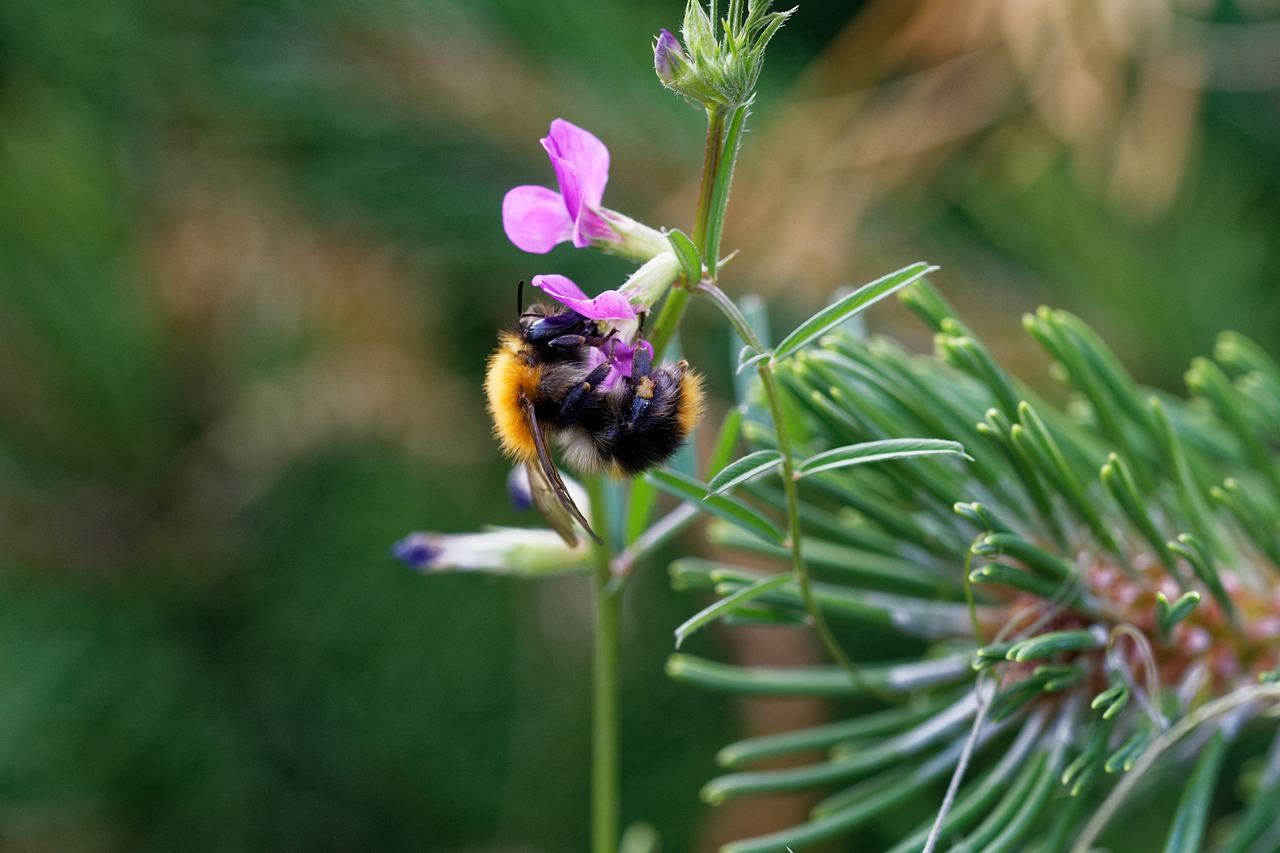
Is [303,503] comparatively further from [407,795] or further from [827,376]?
[827,376]

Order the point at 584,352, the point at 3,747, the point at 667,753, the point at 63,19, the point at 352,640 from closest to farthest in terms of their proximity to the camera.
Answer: the point at 584,352 → the point at 3,747 → the point at 63,19 → the point at 352,640 → the point at 667,753

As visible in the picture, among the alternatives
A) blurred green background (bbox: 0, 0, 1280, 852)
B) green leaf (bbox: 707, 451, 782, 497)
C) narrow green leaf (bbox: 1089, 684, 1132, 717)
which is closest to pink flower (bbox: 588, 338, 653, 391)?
green leaf (bbox: 707, 451, 782, 497)

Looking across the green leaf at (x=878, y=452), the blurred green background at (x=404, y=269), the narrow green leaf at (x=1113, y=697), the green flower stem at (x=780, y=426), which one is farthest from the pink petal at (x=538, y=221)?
the blurred green background at (x=404, y=269)

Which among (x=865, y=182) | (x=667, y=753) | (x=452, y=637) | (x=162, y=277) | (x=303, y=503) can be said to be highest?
(x=162, y=277)

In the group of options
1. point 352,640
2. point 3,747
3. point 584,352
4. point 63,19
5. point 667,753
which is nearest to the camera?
point 584,352

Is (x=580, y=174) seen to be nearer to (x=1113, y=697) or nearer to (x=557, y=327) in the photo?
(x=557, y=327)

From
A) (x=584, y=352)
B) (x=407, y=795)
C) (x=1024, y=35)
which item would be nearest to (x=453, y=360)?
(x=407, y=795)

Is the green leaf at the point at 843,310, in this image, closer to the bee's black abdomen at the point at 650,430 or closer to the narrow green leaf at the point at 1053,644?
the bee's black abdomen at the point at 650,430
